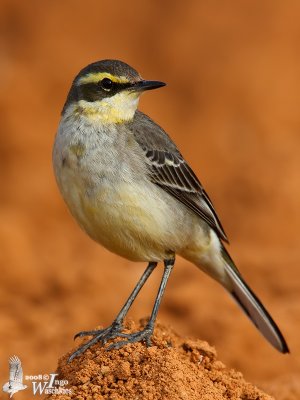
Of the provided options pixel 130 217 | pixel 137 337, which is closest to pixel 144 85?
pixel 130 217

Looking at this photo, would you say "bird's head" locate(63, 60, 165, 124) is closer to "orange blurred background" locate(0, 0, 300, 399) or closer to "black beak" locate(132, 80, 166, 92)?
"black beak" locate(132, 80, 166, 92)

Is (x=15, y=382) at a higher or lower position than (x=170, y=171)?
lower

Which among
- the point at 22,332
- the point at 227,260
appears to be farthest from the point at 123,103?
the point at 22,332

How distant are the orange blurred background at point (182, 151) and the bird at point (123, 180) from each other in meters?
3.20

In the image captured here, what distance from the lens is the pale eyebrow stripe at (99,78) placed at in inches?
354

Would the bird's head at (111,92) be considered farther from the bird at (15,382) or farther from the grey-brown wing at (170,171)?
the bird at (15,382)

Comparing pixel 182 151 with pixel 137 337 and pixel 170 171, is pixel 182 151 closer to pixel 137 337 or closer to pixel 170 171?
pixel 170 171

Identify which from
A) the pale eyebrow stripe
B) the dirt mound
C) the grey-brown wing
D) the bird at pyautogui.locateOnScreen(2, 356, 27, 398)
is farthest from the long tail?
the bird at pyautogui.locateOnScreen(2, 356, 27, 398)

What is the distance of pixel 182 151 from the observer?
1884 cm

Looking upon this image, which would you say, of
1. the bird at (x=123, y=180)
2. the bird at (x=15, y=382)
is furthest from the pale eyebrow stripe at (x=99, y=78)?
the bird at (x=15, y=382)

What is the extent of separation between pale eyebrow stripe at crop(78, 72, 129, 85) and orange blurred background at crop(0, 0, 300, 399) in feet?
14.1

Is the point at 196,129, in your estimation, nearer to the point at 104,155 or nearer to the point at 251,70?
the point at 251,70

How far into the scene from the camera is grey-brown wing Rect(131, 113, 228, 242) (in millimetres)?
9109

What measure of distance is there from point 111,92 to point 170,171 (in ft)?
3.46
